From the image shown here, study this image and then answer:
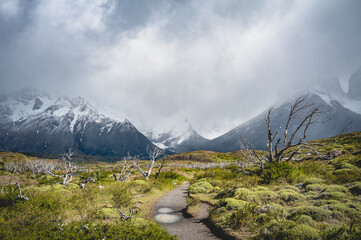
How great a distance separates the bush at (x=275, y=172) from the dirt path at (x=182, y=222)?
6.46m

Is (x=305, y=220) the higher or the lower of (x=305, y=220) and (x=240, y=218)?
the higher

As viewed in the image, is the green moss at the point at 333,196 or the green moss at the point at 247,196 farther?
the green moss at the point at 247,196

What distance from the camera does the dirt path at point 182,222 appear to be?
7.98 metres

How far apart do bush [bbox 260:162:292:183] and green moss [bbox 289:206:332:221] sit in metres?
7.40

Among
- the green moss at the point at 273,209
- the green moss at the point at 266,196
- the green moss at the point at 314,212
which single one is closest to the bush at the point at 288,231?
the green moss at the point at 273,209

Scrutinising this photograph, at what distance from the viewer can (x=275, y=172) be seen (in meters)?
15.0

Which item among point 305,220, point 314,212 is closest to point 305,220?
point 305,220

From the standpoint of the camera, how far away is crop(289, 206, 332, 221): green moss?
7035mm

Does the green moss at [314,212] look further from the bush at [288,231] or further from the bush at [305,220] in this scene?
the bush at [288,231]

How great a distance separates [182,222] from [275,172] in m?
9.85

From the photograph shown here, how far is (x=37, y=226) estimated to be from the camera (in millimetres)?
6684

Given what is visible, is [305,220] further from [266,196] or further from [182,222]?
[182,222]

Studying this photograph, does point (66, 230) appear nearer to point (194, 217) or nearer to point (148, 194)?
point (194, 217)

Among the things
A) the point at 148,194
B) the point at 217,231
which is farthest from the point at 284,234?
the point at 148,194
